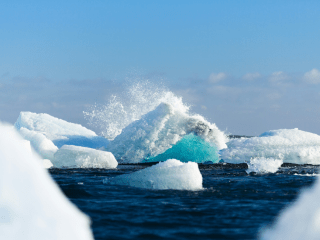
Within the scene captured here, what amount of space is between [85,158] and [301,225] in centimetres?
1402

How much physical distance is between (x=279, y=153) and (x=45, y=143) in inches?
495

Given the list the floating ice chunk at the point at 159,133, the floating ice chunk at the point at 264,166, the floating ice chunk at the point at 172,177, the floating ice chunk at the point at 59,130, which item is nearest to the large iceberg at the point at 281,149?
the floating ice chunk at the point at 264,166

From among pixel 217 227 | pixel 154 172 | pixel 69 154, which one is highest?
pixel 69 154

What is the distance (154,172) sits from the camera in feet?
39.0

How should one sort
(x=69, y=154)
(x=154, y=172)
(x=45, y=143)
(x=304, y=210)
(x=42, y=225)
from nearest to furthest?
(x=42, y=225) → (x=304, y=210) → (x=154, y=172) → (x=69, y=154) → (x=45, y=143)

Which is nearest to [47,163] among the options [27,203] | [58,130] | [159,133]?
[159,133]

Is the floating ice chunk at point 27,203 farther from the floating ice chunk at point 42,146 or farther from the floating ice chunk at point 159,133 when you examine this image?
the floating ice chunk at point 159,133

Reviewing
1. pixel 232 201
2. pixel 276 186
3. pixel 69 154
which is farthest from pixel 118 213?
pixel 69 154

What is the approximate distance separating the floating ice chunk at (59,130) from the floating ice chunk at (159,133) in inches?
203

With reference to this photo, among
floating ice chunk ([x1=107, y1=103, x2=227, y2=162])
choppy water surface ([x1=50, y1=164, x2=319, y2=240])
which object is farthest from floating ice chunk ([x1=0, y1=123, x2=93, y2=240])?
floating ice chunk ([x1=107, y1=103, x2=227, y2=162])

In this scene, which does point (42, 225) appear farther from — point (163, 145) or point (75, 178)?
point (163, 145)

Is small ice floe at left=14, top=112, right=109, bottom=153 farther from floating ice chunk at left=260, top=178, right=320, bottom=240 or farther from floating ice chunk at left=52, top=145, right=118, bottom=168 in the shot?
floating ice chunk at left=260, top=178, right=320, bottom=240

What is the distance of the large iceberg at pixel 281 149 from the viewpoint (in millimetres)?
19562

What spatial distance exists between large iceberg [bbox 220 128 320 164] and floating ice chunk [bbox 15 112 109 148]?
10.6 metres
